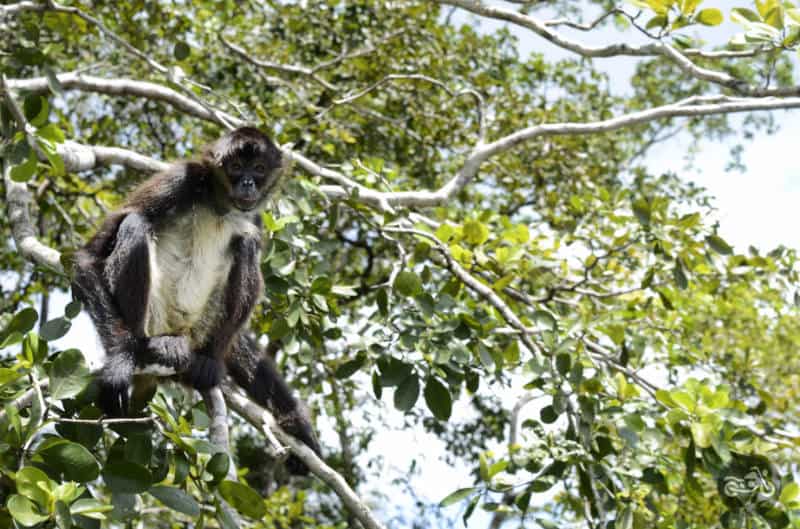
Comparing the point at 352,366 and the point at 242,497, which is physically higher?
the point at 242,497

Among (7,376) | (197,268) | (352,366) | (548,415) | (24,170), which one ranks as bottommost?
(548,415)

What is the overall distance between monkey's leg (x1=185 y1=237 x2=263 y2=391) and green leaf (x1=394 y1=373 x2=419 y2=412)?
70 centimetres

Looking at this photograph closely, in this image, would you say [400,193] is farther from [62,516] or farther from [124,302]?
[62,516]

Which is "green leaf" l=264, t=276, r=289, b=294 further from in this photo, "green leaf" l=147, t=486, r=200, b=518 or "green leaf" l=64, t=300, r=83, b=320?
"green leaf" l=147, t=486, r=200, b=518

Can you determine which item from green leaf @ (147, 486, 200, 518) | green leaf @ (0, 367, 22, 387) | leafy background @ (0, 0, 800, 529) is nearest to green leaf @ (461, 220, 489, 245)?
leafy background @ (0, 0, 800, 529)

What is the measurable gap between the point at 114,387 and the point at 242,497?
3.21 feet

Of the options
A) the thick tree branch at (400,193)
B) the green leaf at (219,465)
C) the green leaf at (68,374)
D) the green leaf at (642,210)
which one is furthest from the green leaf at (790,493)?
the green leaf at (68,374)

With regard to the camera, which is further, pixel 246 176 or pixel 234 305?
pixel 246 176

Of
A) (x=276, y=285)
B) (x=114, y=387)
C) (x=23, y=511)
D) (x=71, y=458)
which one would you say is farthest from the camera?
(x=276, y=285)

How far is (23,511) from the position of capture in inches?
84.7

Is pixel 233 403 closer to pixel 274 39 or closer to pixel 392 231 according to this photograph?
pixel 392 231

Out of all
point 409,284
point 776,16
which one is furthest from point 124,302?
point 776,16

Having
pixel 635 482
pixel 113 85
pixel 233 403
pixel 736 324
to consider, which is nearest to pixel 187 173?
pixel 113 85

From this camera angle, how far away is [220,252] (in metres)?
4.30
